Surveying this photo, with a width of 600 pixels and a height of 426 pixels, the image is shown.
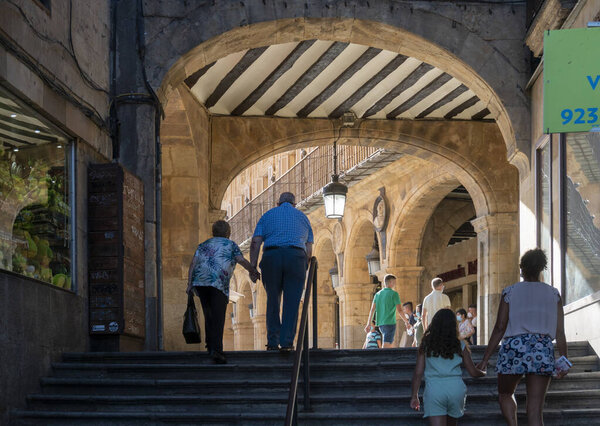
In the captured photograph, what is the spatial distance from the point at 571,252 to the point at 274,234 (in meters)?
3.02

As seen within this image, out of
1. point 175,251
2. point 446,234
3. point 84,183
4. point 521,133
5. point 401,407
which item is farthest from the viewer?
point 446,234

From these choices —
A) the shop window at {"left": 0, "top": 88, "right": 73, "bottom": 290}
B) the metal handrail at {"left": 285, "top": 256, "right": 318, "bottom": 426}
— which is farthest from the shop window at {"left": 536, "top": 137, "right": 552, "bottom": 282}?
the shop window at {"left": 0, "top": 88, "right": 73, "bottom": 290}

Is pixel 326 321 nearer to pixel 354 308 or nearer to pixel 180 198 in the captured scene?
pixel 354 308

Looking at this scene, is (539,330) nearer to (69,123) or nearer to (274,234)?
(274,234)

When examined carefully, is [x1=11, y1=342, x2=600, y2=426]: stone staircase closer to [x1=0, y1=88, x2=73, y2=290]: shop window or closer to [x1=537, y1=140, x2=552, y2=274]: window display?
[x1=0, y1=88, x2=73, y2=290]: shop window

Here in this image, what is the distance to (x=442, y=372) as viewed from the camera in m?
6.90

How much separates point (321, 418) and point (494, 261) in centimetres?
946

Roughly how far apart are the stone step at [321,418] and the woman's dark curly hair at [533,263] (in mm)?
953

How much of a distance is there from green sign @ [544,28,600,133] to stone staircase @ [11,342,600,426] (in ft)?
6.74

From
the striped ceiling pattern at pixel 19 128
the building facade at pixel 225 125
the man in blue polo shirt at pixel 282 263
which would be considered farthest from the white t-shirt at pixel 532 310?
the striped ceiling pattern at pixel 19 128

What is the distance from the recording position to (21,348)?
26.8 ft

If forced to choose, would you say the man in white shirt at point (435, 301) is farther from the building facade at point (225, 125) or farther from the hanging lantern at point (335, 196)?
the hanging lantern at point (335, 196)

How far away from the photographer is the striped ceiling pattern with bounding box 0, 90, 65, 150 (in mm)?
8345

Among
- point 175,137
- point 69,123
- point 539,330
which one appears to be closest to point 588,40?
point 539,330
